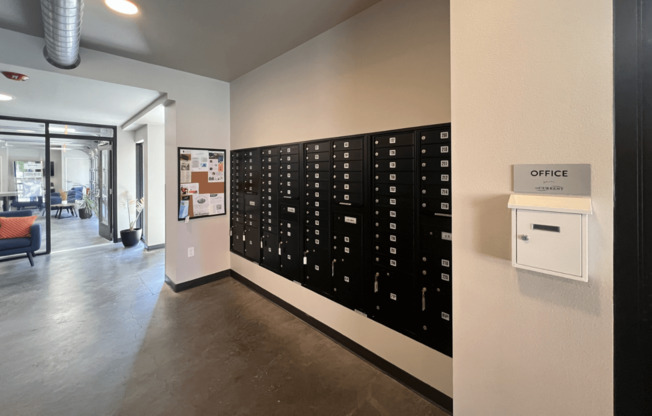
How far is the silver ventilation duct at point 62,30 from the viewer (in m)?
A: 1.60

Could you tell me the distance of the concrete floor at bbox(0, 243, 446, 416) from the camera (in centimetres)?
165

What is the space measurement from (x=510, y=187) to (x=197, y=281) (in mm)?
3447

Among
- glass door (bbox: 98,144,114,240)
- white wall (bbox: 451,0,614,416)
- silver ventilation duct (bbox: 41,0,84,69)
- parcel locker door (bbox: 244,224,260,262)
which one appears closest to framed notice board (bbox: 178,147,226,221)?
parcel locker door (bbox: 244,224,260,262)

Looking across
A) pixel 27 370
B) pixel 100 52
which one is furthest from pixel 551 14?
pixel 100 52

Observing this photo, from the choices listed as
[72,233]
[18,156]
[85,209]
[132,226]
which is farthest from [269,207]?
[85,209]

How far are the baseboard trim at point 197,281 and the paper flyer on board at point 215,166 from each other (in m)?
1.17

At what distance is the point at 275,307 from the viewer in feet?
9.28

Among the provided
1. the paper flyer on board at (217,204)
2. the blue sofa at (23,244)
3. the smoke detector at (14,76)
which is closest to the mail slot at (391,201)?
the paper flyer on board at (217,204)

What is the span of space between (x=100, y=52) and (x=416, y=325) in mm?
3503

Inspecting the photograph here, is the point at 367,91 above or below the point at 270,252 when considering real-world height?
above

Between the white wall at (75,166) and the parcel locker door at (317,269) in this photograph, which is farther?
the white wall at (75,166)

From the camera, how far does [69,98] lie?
369 centimetres

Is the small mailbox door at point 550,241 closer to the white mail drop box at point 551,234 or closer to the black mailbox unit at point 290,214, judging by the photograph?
the white mail drop box at point 551,234

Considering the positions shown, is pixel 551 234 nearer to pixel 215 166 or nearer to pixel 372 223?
pixel 372 223
